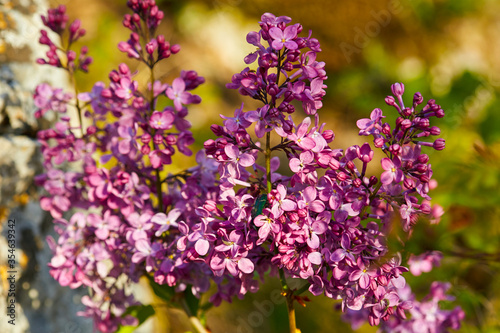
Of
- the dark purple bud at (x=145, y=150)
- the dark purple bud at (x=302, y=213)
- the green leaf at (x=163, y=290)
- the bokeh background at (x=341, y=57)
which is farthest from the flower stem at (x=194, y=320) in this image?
the bokeh background at (x=341, y=57)

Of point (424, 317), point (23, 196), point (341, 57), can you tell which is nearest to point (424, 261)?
point (424, 317)

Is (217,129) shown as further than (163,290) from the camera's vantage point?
No

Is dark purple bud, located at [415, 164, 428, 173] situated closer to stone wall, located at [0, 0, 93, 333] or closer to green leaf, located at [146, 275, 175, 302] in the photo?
green leaf, located at [146, 275, 175, 302]

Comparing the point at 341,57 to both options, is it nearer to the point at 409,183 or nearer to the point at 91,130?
the point at 91,130

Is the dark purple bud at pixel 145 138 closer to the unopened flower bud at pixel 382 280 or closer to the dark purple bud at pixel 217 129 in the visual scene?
the dark purple bud at pixel 217 129

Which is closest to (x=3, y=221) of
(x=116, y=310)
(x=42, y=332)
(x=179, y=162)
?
(x=42, y=332)

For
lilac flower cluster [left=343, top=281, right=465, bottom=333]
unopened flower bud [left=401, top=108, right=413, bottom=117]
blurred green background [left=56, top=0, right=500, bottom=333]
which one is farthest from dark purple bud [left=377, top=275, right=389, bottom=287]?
→ blurred green background [left=56, top=0, right=500, bottom=333]
